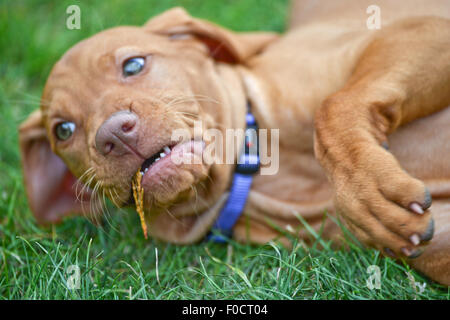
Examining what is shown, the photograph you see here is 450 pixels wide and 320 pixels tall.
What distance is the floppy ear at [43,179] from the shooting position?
340cm

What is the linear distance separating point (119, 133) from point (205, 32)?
115 centimetres

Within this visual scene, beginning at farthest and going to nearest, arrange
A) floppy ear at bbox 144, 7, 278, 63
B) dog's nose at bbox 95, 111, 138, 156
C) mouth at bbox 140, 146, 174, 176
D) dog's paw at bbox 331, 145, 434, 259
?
floppy ear at bbox 144, 7, 278, 63
mouth at bbox 140, 146, 174, 176
dog's nose at bbox 95, 111, 138, 156
dog's paw at bbox 331, 145, 434, 259

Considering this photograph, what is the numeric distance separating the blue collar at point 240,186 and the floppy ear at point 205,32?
613mm

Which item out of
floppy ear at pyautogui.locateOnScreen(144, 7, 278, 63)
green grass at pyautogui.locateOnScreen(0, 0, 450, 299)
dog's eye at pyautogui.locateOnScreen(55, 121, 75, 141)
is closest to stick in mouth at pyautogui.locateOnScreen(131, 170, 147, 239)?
green grass at pyautogui.locateOnScreen(0, 0, 450, 299)

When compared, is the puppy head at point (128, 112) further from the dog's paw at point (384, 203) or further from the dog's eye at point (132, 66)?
the dog's paw at point (384, 203)

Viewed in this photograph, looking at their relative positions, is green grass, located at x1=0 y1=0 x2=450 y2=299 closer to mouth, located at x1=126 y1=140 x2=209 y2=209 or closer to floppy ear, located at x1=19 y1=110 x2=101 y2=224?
floppy ear, located at x1=19 y1=110 x2=101 y2=224

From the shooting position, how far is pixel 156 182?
8.16ft

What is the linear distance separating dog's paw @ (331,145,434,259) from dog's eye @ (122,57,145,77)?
123 cm

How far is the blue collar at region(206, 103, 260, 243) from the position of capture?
304cm

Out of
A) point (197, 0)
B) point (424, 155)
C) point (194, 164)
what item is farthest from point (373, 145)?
point (197, 0)

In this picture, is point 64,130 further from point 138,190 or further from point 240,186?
point 240,186

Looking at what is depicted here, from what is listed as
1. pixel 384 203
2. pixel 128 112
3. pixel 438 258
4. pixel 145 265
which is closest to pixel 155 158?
pixel 128 112

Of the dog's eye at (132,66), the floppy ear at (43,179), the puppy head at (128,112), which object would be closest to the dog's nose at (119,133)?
the puppy head at (128,112)
